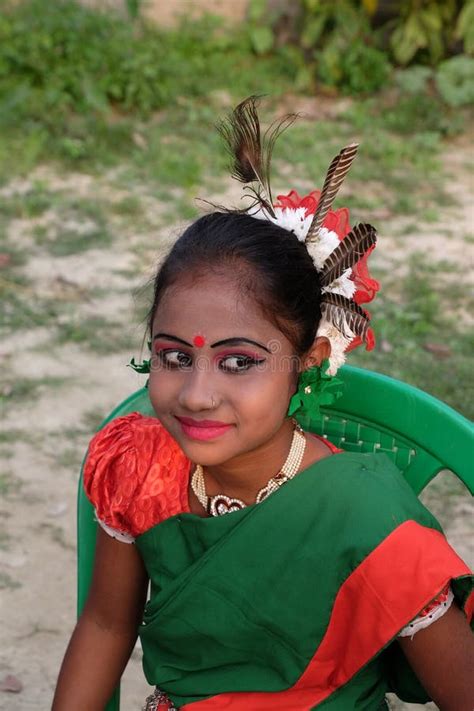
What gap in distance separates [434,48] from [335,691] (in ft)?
17.9

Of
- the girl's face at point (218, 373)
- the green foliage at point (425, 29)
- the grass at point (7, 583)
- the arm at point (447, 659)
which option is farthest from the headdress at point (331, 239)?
the green foliage at point (425, 29)

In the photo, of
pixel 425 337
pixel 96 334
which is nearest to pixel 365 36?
pixel 425 337

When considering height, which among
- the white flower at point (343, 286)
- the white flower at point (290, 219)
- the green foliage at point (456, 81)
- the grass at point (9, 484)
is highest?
the green foliage at point (456, 81)

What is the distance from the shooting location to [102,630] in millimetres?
1976

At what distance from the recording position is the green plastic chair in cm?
199

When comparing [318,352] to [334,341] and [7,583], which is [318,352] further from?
[7,583]

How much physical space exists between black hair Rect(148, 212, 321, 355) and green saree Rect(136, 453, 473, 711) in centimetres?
24

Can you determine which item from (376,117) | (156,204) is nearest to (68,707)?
(156,204)

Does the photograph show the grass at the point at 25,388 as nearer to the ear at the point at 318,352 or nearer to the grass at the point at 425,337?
A: the grass at the point at 425,337

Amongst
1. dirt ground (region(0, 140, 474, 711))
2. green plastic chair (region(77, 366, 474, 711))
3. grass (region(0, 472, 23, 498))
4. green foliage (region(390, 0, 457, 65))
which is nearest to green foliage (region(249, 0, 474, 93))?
green foliage (region(390, 0, 457, 65))

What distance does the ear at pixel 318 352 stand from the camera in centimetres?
183

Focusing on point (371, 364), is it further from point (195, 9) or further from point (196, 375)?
point (195, 9)

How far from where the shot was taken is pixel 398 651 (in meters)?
1.84

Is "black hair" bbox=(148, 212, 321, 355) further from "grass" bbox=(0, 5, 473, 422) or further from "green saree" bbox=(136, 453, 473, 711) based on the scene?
"grass" bbox=(0, 5, 473, 422)
